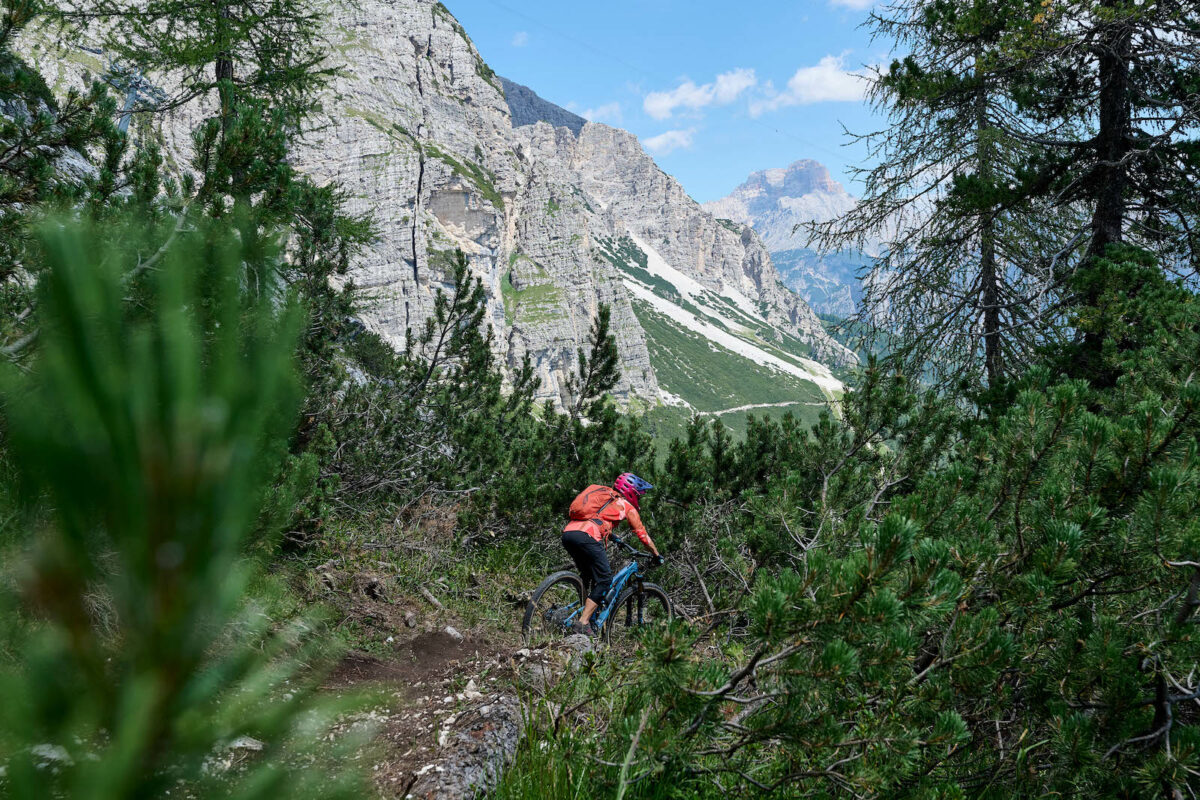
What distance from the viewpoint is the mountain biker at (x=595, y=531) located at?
20.7 ft

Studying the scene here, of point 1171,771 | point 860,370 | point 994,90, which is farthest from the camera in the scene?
point 994,90

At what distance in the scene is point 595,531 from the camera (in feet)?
20.8

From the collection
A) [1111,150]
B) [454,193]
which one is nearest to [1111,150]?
[1111,150]

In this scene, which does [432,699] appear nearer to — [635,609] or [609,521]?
[609,521]

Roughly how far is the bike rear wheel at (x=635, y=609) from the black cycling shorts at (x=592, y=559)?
35cm

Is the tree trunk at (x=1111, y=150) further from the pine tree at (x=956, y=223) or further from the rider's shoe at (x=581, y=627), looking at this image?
the rider's shoe at (x=581, y=627)

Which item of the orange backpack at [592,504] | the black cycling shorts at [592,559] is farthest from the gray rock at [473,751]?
the orange backpack at [592,504]

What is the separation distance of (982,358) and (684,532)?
6.09 metres

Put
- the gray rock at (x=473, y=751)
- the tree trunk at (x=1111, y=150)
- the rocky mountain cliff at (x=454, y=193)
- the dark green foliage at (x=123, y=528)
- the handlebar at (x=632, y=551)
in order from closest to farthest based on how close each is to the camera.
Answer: the dark green foliage at (x=123, y=528) → the gray rock at (x=473, y=751) → the handlebar at (x=632, y=551) → the tree trunk at (x=1111, y=150) → the rocky mountain cliff at (x=454, y=193)

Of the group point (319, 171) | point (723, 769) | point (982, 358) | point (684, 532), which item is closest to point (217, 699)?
point (723, 769)

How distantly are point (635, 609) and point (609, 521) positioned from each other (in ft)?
4.81

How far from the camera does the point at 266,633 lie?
638mm

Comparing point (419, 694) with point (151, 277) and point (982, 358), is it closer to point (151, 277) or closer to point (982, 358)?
point (151, 277)

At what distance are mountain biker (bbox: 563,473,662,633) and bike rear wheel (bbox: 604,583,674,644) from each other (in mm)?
346
